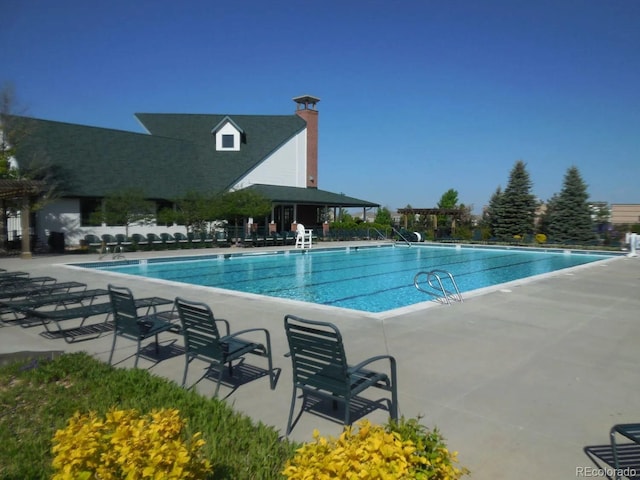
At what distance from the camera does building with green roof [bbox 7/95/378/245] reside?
2408cm

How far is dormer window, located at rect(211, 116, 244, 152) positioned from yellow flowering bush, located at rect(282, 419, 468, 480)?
3361 centimetres

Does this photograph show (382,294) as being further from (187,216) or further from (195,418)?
(187,216)

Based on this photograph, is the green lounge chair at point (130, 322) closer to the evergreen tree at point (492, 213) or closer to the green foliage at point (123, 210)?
the green foliage at point (123, 210)

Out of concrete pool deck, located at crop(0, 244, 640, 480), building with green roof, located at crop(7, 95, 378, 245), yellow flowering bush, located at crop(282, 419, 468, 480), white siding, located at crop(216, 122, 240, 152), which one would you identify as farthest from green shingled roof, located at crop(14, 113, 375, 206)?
yellow flowering bush, located at crop(282, 419, 468, 480)

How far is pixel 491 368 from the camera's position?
17.8ft

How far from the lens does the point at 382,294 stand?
43.4 ft

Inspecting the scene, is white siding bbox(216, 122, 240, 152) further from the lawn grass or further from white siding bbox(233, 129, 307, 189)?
the lawn grass

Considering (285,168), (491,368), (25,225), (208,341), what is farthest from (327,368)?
(285,168)

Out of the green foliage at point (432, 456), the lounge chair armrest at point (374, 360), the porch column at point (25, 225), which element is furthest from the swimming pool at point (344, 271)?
the green foliage at point (432, 456)

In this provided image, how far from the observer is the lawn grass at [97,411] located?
3.26m

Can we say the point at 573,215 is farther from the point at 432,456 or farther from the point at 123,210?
the point at 432,456

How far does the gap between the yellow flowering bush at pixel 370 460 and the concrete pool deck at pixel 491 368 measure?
1.29 m

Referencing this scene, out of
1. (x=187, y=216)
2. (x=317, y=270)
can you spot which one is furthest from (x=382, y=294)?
(x=187, y=216)

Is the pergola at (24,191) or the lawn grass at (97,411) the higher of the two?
the pergola at (24,191)
